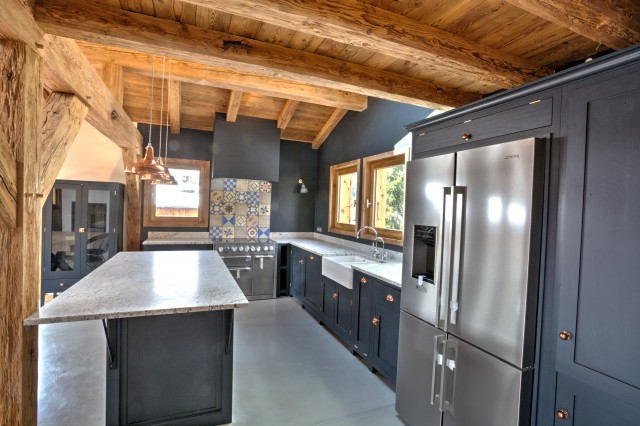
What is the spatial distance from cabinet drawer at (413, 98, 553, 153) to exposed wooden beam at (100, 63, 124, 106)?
304cm

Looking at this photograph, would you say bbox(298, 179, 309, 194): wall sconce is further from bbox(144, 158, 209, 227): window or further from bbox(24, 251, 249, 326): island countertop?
bbox(24, 251, 249, 326): island countertop

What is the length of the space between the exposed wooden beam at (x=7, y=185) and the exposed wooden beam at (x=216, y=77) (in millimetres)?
2147

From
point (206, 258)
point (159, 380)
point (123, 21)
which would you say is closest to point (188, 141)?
point (206, 258)

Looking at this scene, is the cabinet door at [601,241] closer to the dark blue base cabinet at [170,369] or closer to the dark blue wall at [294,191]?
the dark blue base cabinet at [170,369]

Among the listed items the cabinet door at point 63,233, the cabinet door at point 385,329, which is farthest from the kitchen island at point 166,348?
the cabinet door at point 63,233

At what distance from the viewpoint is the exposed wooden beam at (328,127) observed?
15.7 ft

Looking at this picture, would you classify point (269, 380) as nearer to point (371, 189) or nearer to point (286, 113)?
point (371, 189)

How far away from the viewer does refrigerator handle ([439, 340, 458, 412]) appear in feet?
5.94

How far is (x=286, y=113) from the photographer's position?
4.57 meters

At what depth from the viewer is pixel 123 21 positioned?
172 centimetres

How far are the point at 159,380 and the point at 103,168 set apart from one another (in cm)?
378

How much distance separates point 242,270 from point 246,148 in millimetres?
1781

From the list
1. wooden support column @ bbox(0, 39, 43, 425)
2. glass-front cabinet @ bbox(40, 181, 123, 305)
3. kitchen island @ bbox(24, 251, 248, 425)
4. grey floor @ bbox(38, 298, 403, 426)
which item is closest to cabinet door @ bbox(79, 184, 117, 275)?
glass-front cabinet @ bbox(40, 181, 123, 305)

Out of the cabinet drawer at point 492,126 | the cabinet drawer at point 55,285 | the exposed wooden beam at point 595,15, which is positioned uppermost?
the exposed wooden beam at point 595,15
